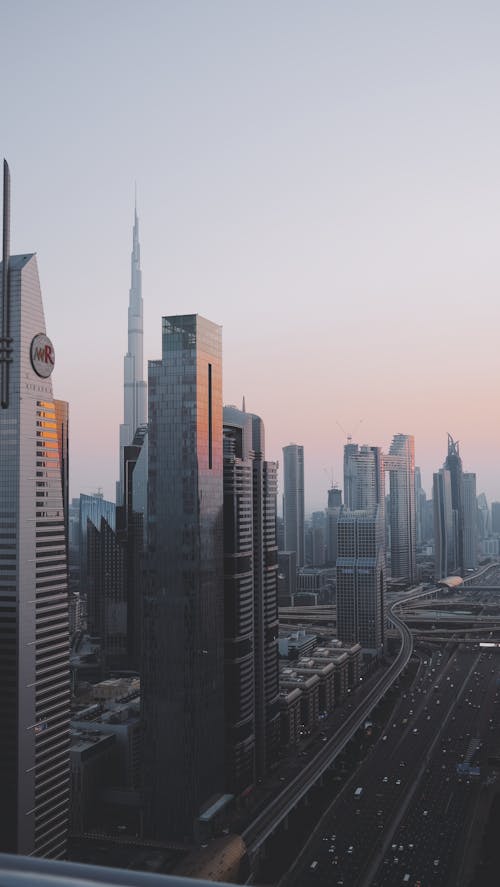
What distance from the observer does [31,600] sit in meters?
55.4

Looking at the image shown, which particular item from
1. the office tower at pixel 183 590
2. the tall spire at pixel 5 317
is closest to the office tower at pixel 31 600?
the office tower at pixel 183 590

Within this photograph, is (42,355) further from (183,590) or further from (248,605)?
(248,605)

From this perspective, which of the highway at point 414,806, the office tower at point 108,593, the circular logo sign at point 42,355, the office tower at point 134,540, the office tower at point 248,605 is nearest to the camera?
the highway at point 414,806

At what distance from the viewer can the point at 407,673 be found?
125 m

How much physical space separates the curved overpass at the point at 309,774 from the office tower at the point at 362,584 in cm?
1344

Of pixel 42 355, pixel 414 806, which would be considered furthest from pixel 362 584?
pixel 42 355

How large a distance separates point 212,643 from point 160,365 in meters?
23.4

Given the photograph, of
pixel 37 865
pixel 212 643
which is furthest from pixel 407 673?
pixel 37 865

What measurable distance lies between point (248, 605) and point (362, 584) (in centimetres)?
6730

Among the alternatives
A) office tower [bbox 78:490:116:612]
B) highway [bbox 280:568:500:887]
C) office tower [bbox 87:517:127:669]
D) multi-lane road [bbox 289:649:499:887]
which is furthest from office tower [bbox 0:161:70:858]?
office tower [bbox 78:490:116:612]

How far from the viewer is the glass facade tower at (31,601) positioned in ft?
173

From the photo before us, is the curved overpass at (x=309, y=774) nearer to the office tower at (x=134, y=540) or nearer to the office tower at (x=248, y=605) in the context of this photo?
the office tower at (x=248, y=605)

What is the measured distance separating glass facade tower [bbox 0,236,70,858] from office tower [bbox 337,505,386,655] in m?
85.2

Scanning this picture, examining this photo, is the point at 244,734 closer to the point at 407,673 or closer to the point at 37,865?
the point at 407,673
